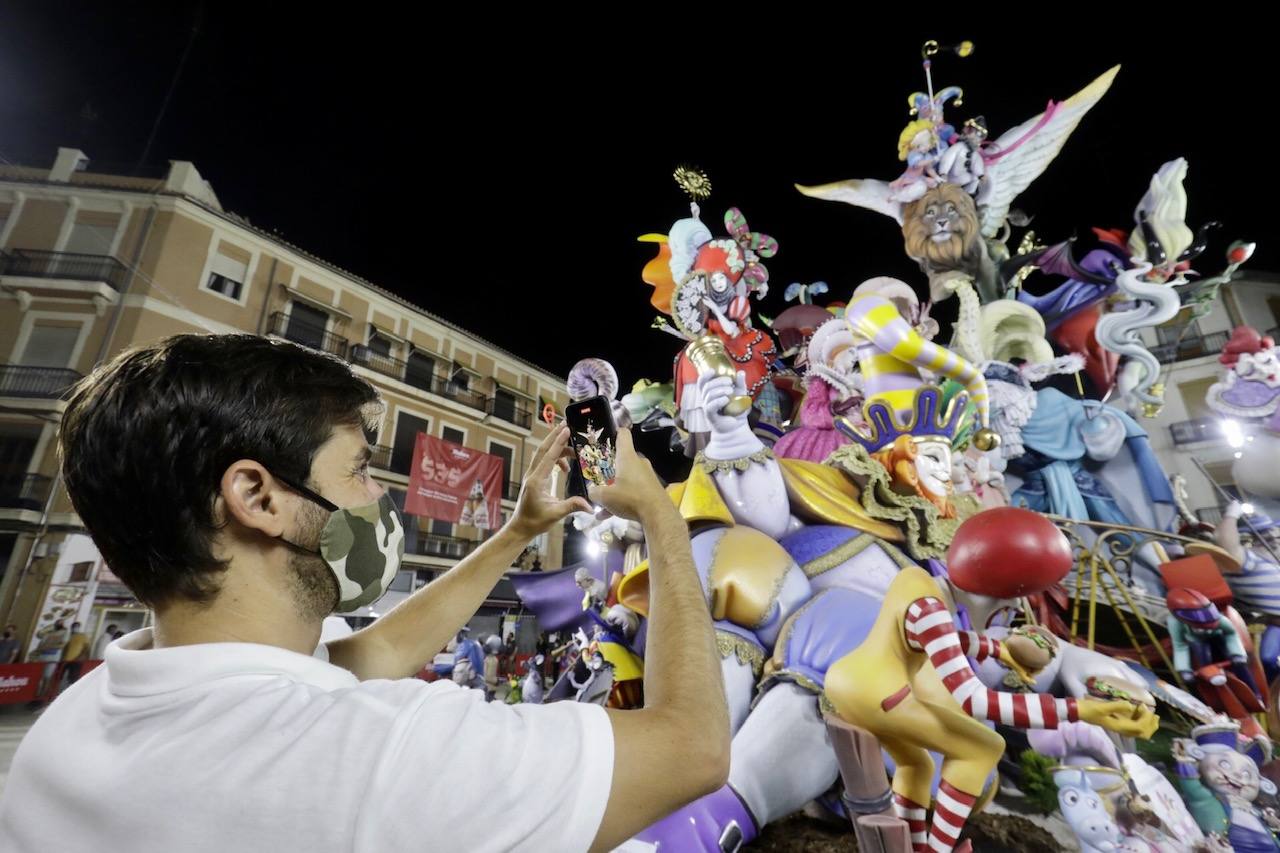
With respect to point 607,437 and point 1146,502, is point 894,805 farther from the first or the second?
point 1146,502

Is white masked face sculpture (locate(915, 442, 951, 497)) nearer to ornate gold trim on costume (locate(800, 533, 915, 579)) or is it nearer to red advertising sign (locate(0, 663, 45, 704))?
ornate gold trim on costume (locate(800, 533, 915, 579))

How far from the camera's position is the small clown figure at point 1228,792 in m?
2.49

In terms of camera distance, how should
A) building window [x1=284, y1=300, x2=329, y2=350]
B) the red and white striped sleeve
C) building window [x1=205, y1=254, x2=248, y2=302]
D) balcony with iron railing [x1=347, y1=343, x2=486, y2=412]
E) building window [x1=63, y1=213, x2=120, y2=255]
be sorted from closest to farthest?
the red and white striped sleeve < building window [x1=63, y1=213, x2=120, y2=255] < building window [x1=205, y1=254, x2=248, y2=302] < building window [x1=284, y1=300, x2=329, y2=350] < balcony with iron railing [x1=347, y1=343, x2=486, y2=412]

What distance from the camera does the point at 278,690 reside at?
0.69 metres

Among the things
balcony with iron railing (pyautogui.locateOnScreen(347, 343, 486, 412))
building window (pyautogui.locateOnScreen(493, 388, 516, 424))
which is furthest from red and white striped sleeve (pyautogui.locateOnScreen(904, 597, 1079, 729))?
building window (pyautogui.locateOnScreen(493, 388, 516, 424))

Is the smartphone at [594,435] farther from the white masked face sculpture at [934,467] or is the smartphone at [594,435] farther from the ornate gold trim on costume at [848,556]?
the white masked face sculpture at [934,467]

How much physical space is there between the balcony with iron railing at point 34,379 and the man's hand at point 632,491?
1507 cm

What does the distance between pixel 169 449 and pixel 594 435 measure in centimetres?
77

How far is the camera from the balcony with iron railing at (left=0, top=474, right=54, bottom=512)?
1113cm

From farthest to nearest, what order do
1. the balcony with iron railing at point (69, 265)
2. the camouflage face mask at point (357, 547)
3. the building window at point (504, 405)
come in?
the building window at point (504, 405)
the balcony with iron railing at point (69, 265)
the camouflage face mask at point (357, 547)

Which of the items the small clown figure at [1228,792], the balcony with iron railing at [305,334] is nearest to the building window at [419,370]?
the balcony with iron railing at [305,334]

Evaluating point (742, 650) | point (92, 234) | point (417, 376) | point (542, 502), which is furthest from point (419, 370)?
point (542, 502)

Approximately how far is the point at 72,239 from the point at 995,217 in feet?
54.9

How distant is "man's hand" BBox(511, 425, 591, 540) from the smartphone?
6cm
